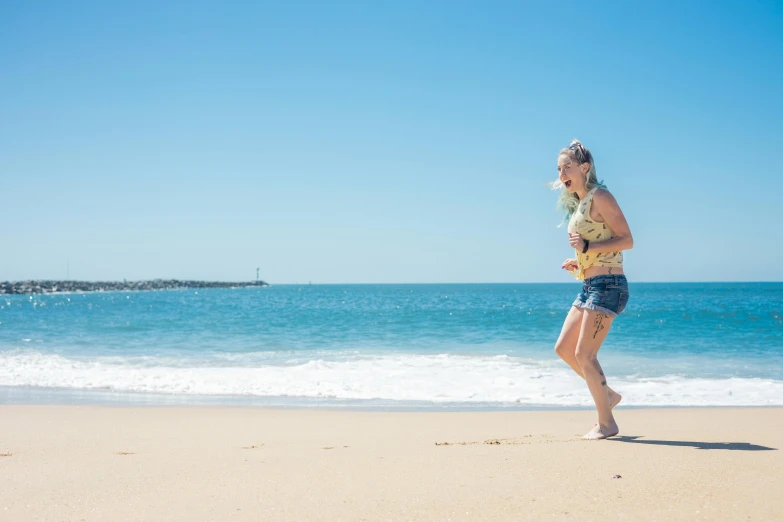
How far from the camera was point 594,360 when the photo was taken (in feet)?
14.4

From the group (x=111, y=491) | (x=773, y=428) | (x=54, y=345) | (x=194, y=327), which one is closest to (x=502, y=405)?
(x=773, y=428)

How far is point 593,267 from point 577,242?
0.68 ft

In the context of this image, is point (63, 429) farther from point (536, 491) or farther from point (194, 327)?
point (194, 327)

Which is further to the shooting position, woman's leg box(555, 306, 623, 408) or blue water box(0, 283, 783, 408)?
blue water box(0, 283, 783, 408)

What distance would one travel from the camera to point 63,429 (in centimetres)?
523

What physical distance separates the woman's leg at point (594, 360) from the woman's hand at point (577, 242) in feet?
1.41

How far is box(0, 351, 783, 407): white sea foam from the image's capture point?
7824 millimetres

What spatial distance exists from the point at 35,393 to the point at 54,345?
24.7 ft

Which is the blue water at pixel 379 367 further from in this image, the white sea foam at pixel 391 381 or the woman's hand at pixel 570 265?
→ the woman's hand at pixel 570 265

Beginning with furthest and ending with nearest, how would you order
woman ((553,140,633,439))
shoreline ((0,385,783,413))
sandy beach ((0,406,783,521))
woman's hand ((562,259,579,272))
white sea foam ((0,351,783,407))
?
white sea foam ((0,351,783,407)) < shoreline ((0,385,783,413)) < woman's hand ((562,259,579,272)) < woman ((553,140,633,439)) < sandy beach ((0,406,783,521))

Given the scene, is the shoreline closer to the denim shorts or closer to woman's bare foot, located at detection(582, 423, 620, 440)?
woman's bare foot, located at detection(582, 423, 620, 440)

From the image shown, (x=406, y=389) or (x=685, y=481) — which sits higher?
(x=685, y=481)

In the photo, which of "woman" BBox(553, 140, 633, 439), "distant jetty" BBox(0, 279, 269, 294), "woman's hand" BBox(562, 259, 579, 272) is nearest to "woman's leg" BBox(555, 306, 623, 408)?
"woman" BBox(553, 140, 633, 439)

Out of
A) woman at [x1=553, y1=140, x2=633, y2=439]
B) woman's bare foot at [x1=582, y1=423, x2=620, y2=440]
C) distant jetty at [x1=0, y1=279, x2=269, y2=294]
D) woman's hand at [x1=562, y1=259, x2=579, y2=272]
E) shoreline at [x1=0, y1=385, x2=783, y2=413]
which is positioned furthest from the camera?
distant jetty at [x1=0, y1=279, x2=269, y2=294]
